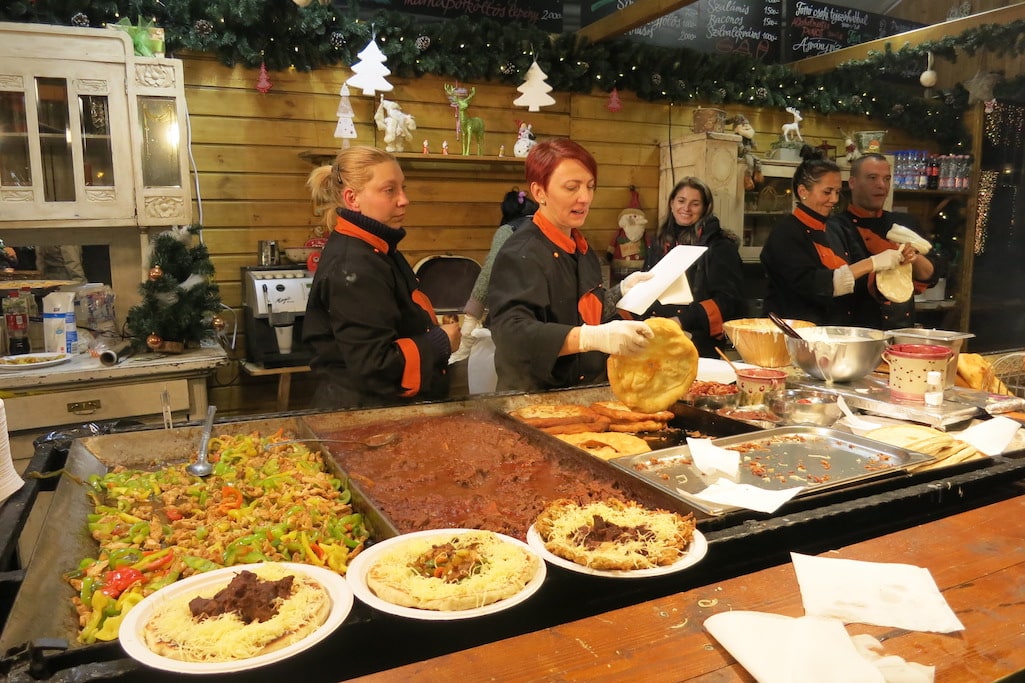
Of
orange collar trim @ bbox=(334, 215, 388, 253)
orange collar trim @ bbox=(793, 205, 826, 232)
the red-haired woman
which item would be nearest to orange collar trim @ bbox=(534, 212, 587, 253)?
the red-haired woman

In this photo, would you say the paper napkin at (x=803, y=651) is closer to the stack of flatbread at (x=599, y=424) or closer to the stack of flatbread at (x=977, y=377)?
the stack of flatbread at (x=599, y=424)

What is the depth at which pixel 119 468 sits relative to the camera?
184cm

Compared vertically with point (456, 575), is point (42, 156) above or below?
A: above

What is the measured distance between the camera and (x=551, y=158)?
2.47 meters

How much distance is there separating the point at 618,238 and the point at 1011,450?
4.01 meters

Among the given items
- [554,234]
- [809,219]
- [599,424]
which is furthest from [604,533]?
[809,219]

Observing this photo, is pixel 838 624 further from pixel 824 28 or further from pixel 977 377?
pixel 824 28

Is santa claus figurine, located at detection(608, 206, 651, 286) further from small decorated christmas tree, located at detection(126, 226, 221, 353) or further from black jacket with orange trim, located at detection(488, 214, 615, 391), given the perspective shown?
small decorated christmas tree, located at detection(126, 226, 221, 353)

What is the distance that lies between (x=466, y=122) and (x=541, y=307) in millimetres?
2922

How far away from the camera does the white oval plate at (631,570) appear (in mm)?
1189

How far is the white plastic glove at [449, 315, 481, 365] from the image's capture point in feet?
13.9

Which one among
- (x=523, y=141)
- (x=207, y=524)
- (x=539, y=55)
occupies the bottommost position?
(x=207, y=524)

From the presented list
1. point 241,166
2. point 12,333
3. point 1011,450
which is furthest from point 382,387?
point 241,166

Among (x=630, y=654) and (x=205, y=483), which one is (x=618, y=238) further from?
(x=630, y=654)
